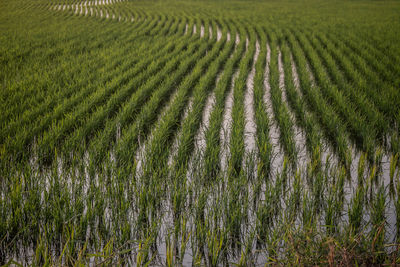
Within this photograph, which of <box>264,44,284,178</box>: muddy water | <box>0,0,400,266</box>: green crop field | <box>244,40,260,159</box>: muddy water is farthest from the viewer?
<box>244,40,260,159</box>: muddy water

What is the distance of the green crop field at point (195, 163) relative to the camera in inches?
71.1

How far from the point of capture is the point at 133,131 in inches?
133

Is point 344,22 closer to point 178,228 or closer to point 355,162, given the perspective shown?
point 355,162

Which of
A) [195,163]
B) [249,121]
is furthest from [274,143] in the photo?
[195,163]

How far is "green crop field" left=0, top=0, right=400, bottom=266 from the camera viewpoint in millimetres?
1805

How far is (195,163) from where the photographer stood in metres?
2.84

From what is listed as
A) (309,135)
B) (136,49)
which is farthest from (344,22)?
(309,135)

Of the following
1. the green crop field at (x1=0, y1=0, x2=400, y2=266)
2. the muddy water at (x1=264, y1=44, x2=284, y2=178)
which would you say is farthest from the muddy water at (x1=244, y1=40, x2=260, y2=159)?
the muddy water at (x1=264, y1=44, x2=284, y2=178)

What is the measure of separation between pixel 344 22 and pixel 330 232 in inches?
556

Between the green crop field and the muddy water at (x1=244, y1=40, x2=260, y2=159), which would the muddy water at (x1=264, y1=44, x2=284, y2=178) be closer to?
the green crop field

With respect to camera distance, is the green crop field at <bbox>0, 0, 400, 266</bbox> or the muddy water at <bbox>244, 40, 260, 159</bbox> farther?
the muddy water at <bbox>244, 40, 260, 159</bbox>

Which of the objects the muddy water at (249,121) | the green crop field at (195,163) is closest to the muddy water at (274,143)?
the green crop field at (195,163)

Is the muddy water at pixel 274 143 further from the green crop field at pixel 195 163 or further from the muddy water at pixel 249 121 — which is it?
the muddy water at pixel 249 121

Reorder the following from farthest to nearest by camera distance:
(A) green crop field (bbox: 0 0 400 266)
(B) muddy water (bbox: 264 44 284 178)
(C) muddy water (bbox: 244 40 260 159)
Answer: (C) muddy water (bbox: 244 40 260 159) < (B) muddy water (bbox: 264 44 284 178) < (A) green crop field (bbox: 0 0 400 266)
